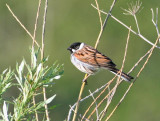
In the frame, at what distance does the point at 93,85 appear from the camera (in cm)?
1934

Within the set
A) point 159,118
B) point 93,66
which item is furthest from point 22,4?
point 93,66

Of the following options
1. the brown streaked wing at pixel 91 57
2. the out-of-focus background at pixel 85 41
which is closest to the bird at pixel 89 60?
the brown streaked wing at pixel 91 57

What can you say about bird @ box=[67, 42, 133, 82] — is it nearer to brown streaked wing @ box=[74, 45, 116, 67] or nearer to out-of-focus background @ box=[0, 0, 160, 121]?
brown streaked wing @ box=[74, 45, 116, 67]

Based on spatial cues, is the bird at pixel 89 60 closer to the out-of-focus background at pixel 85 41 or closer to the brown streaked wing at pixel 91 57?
the brown streaked wing at pixel 91 57

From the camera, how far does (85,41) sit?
20.6 m

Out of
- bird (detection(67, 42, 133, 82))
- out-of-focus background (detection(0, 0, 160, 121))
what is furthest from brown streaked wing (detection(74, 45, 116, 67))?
out-of-focus background (detection(0, 0, 160, 121))

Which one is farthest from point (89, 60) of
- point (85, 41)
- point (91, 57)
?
point (85, 41)

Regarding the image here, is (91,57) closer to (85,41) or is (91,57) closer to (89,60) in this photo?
(89,60)

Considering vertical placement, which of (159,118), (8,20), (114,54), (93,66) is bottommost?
(159,118)

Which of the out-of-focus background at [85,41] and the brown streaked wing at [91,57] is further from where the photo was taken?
the out-of-focus background at [85,41]

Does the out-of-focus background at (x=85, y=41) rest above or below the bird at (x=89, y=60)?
below

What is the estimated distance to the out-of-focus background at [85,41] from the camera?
18938mm

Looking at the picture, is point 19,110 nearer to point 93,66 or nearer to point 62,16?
point 93,66

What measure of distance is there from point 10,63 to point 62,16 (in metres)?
4.94
